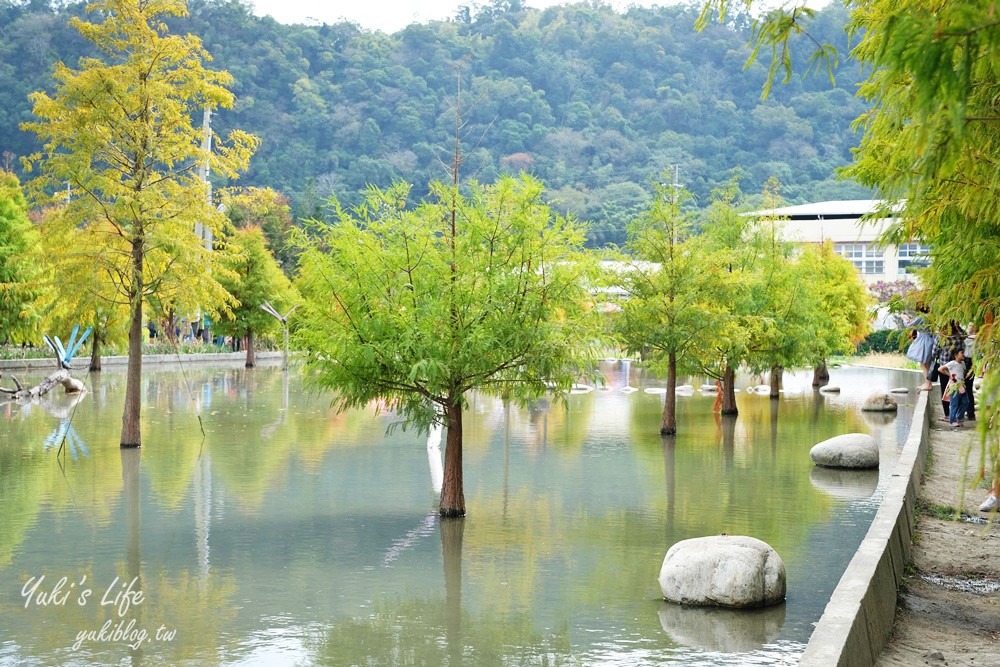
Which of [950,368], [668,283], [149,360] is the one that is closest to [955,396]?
[950,368]

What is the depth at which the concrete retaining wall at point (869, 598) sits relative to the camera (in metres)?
6.81

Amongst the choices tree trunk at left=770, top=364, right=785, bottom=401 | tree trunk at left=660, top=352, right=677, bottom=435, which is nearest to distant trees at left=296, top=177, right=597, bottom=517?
tree trunk at left=660, top=352, right=677, bottom=435

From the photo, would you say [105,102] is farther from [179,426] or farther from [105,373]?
[105,373]

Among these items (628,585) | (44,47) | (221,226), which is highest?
(44,47)

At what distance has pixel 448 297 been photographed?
47.0ft

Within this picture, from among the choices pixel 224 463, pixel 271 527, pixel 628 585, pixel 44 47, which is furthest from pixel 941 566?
pixel 44 47

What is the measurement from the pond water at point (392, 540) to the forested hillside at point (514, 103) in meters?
92.5

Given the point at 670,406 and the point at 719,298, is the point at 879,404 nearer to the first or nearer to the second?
the point at 670,406

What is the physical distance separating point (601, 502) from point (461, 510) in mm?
2283

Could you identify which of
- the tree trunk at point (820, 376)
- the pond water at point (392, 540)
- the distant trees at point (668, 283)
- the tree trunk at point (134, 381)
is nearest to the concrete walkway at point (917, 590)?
the pond water at point (392, 540)

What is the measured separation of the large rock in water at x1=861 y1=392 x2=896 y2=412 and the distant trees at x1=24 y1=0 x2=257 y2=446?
58.3 feet

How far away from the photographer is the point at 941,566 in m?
Result: 11.1

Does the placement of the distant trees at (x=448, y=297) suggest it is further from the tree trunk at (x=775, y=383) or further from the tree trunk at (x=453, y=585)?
the tree trunk at (x=775, y=383)

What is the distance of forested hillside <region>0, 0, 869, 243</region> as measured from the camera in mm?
127750
